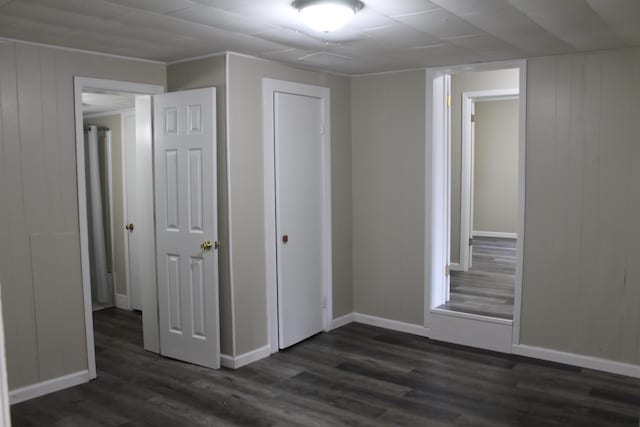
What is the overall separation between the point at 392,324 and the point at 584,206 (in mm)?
1934

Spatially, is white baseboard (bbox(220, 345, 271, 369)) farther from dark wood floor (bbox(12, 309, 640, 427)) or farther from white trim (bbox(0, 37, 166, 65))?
white trim (bbox(0, 37, 166, 65))

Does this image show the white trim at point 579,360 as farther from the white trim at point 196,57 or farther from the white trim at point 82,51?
the white trim at point 82,51

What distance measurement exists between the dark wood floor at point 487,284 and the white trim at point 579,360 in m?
0.29

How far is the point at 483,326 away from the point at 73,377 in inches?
123

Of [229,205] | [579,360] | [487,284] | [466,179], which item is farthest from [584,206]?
[229,205]

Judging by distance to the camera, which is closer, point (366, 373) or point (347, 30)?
point (347, 30)

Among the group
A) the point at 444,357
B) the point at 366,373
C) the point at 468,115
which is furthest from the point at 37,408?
the point at 468,115

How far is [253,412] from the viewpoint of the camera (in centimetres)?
330

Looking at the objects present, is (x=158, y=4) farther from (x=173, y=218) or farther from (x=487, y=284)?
(x=487, y=284)

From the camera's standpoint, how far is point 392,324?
4887 millimetres

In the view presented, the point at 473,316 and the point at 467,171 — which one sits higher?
the point at 467,171

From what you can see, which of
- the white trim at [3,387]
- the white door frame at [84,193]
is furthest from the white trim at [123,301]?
the white trim at [3,387]

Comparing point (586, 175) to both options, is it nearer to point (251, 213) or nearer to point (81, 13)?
point (251, 213)

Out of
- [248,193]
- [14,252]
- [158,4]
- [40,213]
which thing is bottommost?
[14,252]
